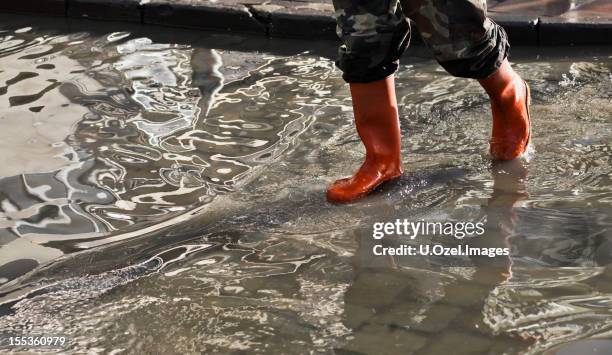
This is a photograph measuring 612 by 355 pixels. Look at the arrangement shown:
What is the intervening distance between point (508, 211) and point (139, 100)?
6.35ft

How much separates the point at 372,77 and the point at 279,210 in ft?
1.75

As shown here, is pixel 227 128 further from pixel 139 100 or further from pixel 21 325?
pixel 21 325

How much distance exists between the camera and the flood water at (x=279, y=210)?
8.25 ft

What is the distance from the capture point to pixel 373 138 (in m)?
3.37

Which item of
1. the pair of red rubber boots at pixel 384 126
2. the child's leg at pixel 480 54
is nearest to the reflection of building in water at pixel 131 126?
the pair of red rubber boots at pixel 384 126

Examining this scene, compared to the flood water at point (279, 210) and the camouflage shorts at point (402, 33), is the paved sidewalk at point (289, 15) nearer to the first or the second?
the flood water at point (279, 210)

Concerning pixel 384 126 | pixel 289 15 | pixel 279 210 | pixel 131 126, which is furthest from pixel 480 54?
pixel 289 15

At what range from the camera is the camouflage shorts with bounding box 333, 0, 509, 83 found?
3.19 m

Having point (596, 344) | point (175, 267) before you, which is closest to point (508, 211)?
point (596, 344)

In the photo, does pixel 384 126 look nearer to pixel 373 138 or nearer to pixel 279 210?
pixel 373 138

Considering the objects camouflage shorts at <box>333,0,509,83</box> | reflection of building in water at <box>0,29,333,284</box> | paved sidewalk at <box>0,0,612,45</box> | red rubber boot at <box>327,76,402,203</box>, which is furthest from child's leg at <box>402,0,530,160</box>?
paved sidewalk at <box>0,0,612,45</box>

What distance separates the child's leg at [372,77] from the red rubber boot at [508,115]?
1.21ft

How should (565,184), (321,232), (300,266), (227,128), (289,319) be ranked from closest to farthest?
(289,319) → (300,266) → (321,232) → (565,184) → (227,128)

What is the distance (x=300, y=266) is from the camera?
2.85 meters
